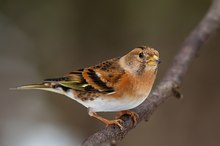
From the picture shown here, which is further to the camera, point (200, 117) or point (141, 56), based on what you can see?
point (200, 117)

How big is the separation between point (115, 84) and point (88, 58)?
2.78 metres

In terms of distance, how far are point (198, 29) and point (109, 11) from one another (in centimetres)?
Answer: 178

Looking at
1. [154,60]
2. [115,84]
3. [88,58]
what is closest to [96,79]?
[115,84]

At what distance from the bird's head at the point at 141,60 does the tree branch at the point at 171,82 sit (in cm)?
24

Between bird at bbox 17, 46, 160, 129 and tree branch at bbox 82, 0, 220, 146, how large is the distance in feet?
0.29

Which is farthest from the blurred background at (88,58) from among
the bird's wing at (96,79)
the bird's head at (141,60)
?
the bird's head at (141,60)

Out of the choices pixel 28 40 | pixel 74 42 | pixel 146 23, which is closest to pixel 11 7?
pixel 28 40

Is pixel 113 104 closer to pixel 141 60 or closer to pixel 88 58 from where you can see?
pixel 141 60

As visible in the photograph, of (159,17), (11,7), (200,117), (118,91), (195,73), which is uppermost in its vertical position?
(11,7)

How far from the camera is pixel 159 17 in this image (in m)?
4.88

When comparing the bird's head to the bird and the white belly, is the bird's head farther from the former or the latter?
the white belly

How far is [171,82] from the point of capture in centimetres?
276

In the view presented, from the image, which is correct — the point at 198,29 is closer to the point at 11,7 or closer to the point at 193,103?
the point at 193,103

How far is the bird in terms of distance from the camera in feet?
7.63
